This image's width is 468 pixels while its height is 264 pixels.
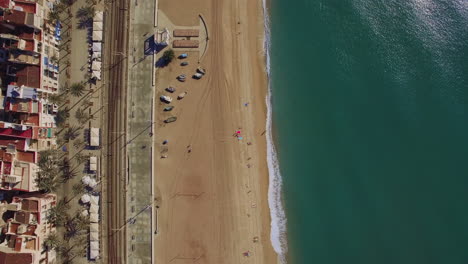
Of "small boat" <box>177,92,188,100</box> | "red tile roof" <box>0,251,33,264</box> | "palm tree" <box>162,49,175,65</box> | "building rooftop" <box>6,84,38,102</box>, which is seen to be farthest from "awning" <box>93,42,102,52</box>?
"red tile roof" <box>0,251,33,264</box>

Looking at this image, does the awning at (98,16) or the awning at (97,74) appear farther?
the awning at (98,16)

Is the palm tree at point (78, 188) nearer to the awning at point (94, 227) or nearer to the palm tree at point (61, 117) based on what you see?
the awning at point (94, 227)

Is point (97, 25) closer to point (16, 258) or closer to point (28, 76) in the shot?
point (28, 76)

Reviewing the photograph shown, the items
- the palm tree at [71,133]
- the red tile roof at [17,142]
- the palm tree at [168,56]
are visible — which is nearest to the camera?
the red tile roof at [17,142]

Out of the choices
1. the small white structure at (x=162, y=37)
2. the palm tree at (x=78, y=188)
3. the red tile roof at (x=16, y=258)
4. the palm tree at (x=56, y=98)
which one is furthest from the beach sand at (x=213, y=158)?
the red tile roof at (x=16, y=258)

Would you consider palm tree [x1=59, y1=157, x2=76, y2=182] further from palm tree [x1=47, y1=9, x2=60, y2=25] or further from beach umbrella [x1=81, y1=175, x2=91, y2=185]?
palm tree [x1=47, y1=9, x2=60, y2=25]

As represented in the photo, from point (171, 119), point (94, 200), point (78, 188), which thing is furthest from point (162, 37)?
point (94, 200)

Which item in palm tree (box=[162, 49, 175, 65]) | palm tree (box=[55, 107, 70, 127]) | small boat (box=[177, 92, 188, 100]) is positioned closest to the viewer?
palm tree (box=[162, 49, 175, 65])
